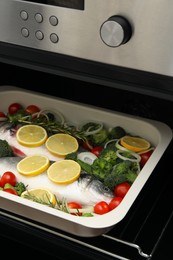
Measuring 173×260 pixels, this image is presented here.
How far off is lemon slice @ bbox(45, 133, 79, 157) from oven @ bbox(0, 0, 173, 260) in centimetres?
→ 23

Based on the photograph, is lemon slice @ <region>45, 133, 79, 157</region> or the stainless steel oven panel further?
lemon slice @ <region>45, 133, 79, 157</region>

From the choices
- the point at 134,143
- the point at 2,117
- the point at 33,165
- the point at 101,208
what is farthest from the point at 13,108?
the point at 101,208

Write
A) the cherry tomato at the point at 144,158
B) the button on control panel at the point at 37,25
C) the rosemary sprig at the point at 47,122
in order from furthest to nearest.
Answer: the rosemary sprig at the point at 47,122 → the cherry tomato at the point at 144,158 → the button on control panel at the point at 37,25

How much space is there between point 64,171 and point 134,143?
8.3 inches

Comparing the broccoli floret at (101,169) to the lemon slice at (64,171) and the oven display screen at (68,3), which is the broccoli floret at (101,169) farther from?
the oven display screen at (68,3)

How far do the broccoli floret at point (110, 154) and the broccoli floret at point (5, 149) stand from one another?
0.24 metres

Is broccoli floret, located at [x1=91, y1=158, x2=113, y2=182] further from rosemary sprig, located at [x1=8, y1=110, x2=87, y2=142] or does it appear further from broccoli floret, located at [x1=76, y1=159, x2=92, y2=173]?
rosemary sprig, located at [x1=8, y1=110, x2=87, y2=142]

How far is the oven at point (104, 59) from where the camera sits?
0.88 m

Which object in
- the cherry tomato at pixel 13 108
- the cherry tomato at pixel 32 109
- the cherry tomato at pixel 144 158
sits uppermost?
the cherry tomato at pixel 144 158

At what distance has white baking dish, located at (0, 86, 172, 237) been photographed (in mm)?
930

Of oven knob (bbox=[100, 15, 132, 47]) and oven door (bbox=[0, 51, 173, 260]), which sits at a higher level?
oven knob (bbox=[100, 15, 132, 47])

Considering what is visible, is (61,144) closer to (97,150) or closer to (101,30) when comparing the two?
(97,150)

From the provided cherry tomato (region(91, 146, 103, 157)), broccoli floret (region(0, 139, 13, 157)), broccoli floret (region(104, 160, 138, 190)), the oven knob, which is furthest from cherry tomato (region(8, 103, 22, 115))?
the oven knob

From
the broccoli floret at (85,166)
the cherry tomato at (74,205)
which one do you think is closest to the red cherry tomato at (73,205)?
the cherry tomato at (74,205)
